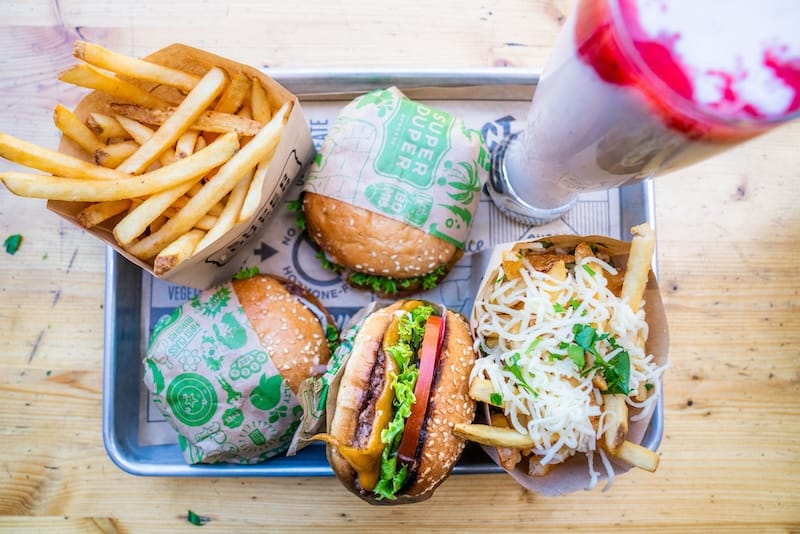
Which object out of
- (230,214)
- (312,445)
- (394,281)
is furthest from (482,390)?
(230,214)

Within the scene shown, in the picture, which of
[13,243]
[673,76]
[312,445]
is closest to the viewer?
[673,76]

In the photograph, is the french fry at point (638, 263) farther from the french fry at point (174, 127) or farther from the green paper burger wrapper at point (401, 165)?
the french fry at point (174, 127)

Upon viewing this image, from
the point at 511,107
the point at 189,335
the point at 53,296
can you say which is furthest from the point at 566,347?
the point at 53,296

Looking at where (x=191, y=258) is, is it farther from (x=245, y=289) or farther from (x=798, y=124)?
(x=798, y=124)

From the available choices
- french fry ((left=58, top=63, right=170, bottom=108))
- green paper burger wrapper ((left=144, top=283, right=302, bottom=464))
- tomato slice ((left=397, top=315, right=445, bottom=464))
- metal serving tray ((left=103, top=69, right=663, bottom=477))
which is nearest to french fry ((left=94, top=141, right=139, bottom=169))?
french fry ((left=58, top=63, right=170, bottom=108))

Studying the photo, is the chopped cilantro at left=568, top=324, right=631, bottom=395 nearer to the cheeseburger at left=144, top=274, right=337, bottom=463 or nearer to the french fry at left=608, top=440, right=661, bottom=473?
the french fry at left=608, top=440, right=661, bottom=473

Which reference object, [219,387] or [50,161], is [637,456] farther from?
[50,161]
